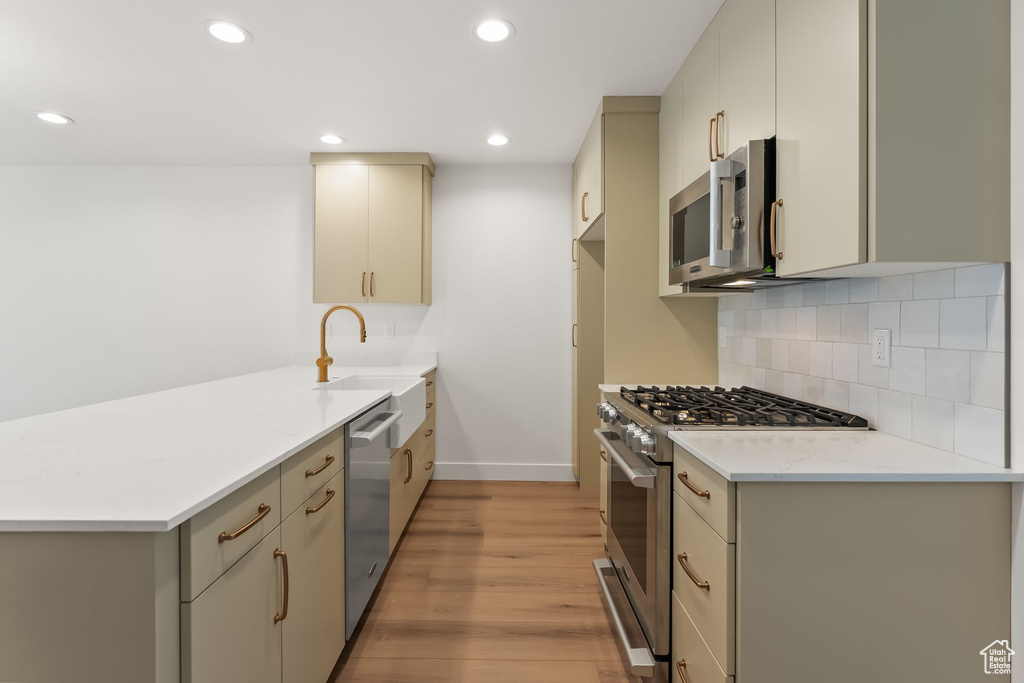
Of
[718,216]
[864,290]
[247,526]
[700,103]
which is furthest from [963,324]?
[247,526]

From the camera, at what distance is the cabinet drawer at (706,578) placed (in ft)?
3.80

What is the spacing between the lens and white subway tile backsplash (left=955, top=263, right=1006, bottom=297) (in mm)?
1159

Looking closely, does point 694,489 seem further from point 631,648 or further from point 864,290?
point 864,290

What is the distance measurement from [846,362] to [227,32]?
2674mm

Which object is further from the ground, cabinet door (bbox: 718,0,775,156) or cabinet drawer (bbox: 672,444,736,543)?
cabinet door (bbox: 718,0,775,156)

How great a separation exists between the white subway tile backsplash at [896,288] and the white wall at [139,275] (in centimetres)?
360

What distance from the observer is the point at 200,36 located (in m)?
2.07

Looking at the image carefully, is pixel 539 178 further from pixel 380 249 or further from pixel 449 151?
pixel 380 249

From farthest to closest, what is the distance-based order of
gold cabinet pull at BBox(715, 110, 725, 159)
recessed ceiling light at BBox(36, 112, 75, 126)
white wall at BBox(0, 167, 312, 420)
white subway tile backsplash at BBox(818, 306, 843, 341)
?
white wall at BBox(0, 167, 312, 420), recessed ceiling light at BBox(36, 112, 75, 126), gold cabinet pull at BBox(715, 110, 725, 159), white subway tile backsplash at BBox(818, 306, 843, 341)

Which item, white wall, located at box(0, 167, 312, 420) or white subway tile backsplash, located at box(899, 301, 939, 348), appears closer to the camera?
white subway tile backsplash, located at box(899, 301, 939, 348)

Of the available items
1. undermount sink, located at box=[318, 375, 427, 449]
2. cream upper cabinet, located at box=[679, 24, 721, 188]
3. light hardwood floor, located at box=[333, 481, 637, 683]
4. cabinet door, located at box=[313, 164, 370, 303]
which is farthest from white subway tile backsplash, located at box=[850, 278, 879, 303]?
cabinet door, located at box=[313, 164, 370, 303]

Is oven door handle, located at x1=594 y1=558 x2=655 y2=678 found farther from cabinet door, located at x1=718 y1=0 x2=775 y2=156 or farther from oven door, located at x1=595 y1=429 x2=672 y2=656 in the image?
cabinet door, located at x1=718 y1=0 x2=775 y2=156

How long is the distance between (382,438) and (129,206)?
3.27 m

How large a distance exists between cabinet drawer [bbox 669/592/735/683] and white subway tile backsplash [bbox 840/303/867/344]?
3.34 feet
